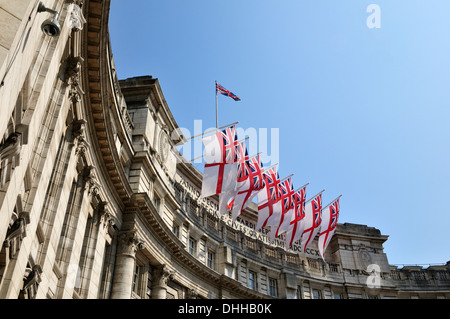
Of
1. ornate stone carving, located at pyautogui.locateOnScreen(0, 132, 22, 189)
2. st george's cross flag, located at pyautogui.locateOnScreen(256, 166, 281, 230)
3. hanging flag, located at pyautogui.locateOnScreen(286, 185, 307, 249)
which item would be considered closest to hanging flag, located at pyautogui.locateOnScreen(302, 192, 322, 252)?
hanging flag, located at pyautogui.locateOnScreen(286, 185, 307, 249)

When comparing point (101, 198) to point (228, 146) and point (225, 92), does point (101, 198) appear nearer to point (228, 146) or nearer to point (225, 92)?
point (228, 146)

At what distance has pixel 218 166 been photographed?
27.2 meters

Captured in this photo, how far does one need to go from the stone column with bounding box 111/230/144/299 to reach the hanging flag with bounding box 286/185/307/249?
→ 568 inches

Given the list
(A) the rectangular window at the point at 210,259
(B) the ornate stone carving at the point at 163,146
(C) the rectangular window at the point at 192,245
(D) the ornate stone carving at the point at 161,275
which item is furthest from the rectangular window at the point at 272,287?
(B) the ornate stone carving at the point at 163,146

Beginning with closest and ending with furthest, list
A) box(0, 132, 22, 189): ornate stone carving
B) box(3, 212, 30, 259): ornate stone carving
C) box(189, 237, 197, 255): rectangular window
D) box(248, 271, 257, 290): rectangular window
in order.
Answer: box(0, 132, 22, 189): ornate stone carving
box(3, 212, 30, 259): ornate stone carving
box(189, 237, 197, 255): rectangular window
box(248, 271, 257, 290): rectangular window

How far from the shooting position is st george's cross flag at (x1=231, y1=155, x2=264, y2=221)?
94.8 ft

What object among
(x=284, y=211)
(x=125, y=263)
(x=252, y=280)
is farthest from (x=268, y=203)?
(x=125, y=263)

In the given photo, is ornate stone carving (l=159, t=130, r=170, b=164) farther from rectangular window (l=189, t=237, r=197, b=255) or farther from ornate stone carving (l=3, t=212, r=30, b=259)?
ornate stone carving (l=3, t=212, r=30, b=259)

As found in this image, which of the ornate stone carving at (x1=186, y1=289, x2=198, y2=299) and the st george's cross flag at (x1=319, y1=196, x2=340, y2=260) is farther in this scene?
the st george's cross flag at (x1=319, y1=196, x2=340, y2=260)

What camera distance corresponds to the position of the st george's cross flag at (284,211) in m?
32.6

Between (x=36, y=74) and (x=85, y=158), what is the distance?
702 cm

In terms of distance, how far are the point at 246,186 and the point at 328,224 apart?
39.7 feet
